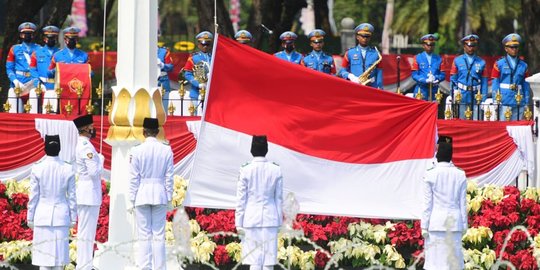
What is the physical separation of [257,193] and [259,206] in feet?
0.44

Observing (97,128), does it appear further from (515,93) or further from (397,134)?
(515,93)

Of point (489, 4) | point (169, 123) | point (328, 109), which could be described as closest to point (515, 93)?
point (169, 123)

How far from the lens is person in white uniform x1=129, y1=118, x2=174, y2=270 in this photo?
15625 mm

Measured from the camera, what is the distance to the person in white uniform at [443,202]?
15.7 metres

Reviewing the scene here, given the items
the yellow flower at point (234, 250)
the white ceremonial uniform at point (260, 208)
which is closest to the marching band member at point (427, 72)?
the yellow flower at point (234, 250)

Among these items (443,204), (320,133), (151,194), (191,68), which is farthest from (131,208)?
(191,68)

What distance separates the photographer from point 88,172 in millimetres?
16484

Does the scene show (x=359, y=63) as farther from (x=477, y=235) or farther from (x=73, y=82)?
(x=477, y=235)

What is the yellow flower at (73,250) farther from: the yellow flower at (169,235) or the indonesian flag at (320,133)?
the indonesian flag at (320,133)

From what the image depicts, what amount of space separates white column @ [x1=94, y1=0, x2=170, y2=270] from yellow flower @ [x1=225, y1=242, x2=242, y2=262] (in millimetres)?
1480

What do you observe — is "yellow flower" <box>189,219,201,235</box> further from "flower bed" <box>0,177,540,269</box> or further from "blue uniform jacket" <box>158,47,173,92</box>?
"blue uniform jacket" <box>158,47,173,92</box>

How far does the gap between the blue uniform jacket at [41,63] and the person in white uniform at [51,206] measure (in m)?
7.34

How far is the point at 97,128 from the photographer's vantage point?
20.4 metres

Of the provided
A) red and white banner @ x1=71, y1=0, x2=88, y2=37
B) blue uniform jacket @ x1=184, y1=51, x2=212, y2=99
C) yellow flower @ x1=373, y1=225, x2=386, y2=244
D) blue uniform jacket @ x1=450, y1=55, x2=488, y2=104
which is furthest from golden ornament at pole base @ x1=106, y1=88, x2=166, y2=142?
red and white banner @ x1=71, y1=0, x2=88, y2=37
